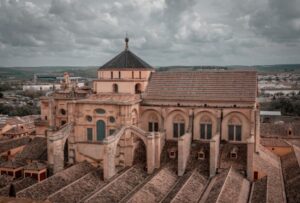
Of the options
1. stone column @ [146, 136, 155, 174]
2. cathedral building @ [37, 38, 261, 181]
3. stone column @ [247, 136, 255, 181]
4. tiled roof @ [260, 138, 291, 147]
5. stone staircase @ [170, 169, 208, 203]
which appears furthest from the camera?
tiled roof @ [260, 138, 291, 147]

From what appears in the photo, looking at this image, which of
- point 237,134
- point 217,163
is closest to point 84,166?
point 217,163

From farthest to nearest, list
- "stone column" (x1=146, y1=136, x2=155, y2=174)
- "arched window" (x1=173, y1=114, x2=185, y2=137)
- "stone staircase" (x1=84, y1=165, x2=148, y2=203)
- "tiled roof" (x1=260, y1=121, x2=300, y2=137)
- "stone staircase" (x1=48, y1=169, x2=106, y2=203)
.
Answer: "tiled roof" (x1=260, y1=121, x2=300, y2=137) → "arched window" (x1=173, y1=114, x2=185, y2=137) → "stone column" (x1=146, y1=136, x2=155, y2=174) → "stone staircase" (x1=48, y1=169, x2=106, y2=203) → "stone staircase" (x1=84, y1=165, x2=148, y2=203)

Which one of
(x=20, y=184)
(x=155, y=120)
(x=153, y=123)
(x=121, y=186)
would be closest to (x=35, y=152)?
(x=20, y=184)

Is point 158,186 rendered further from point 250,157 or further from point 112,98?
point 112,98

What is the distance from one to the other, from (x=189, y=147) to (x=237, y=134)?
6.05m

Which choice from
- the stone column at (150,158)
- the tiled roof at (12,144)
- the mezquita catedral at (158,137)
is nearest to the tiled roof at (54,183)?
the mezquita catedral at (158,137)

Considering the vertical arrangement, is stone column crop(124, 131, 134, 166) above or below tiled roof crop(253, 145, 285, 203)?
above

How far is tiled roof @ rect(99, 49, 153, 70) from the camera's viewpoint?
150ft

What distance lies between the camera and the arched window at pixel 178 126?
1741 inches

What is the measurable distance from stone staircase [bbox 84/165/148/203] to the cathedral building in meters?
1.58

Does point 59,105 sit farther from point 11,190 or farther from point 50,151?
point 11,190

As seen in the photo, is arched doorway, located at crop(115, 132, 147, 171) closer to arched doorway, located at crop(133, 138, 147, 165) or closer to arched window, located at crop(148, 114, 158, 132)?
arched doorway, located at crop(133, 138, 147, 165)

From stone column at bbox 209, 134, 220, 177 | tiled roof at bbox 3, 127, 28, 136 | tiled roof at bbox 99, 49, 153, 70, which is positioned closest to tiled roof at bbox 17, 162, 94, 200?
stone column at bbox 209, 134, 220, 177

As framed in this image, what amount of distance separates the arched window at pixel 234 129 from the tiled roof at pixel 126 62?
1305 centimetres
